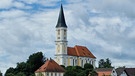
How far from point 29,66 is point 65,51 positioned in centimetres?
2392

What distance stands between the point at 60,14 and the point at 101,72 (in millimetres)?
29253

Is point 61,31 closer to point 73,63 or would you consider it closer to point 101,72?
point 73,63

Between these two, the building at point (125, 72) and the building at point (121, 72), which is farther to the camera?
the building at point (121, 72)

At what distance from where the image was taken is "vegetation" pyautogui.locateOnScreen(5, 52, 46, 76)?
10753 centimetres

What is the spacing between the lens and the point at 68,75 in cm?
9931

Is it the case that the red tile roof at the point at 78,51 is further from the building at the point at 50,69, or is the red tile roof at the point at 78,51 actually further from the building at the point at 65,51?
the building at the point at 50,69

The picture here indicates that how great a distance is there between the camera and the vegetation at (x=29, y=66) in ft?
353

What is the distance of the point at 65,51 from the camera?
431 ft

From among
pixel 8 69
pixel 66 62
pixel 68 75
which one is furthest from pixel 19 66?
pixel 66 62

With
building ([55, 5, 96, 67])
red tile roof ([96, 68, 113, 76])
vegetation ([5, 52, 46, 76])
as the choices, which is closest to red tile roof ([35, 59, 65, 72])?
vegetation ([5, 52, 46, 76])

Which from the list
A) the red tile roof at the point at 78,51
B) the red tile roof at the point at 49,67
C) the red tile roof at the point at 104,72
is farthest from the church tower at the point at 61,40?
the red tile roof at the point at 104,72

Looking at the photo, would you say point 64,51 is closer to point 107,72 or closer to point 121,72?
point 107,72

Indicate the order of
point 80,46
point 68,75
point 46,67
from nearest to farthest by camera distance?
point 68,75
point 46,67
point 80,46

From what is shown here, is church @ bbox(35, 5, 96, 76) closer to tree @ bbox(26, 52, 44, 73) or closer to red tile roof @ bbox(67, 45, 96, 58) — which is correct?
red tile roof @ bbox(67, 45, 96, 58)
